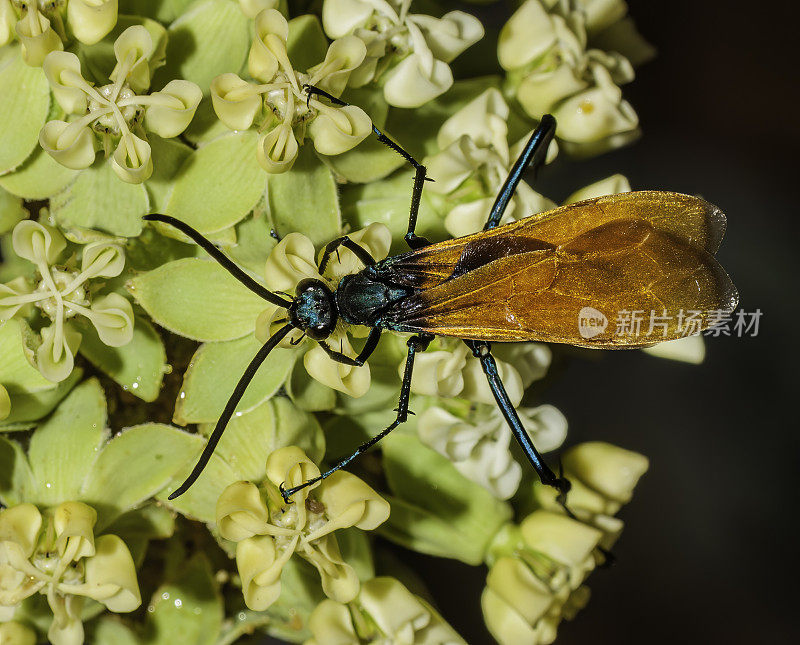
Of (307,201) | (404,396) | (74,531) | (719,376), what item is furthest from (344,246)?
(719,376)

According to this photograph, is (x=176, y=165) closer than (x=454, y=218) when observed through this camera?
Yes

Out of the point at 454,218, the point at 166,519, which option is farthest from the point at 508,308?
the point at 166,519

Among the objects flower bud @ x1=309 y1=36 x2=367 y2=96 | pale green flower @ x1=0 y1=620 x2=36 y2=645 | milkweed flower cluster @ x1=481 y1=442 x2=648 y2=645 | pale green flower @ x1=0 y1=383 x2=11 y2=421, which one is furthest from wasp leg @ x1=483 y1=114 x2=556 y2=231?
pale green flower @ x1=0 y1=620 x2=36 y2=645

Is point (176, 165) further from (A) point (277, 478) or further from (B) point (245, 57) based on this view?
(A) point (277, 478)

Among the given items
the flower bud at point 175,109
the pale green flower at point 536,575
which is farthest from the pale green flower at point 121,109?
the pale green flower at point 536,575

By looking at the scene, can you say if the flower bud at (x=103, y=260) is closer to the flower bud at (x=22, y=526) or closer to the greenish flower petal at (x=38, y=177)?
the greenish flower petal at (x=38, y=177)

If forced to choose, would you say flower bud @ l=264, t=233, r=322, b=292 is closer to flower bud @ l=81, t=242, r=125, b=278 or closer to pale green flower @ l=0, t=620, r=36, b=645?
flower bud @ l=81, t=242, r=125, b=278

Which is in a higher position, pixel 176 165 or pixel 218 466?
pixel 176 165
